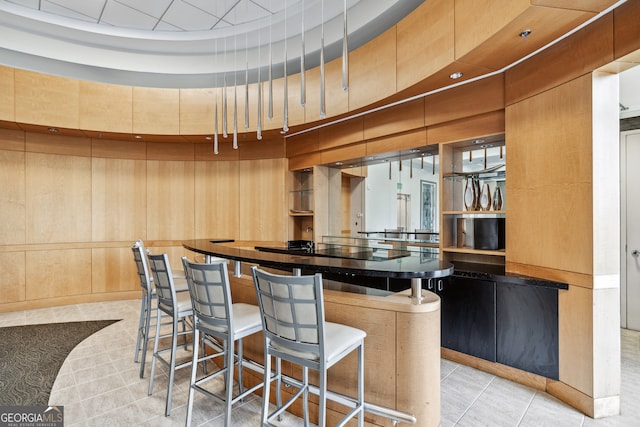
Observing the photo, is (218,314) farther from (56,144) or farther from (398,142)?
(56,144)

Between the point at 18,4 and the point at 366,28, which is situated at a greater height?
the point at 18,4

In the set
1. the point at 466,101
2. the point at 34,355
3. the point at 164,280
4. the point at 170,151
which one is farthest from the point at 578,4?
the point at 170,151

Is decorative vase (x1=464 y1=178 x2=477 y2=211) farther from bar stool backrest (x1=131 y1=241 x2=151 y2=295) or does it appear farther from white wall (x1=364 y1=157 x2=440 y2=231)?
bar stool backrest (x1=131 y1=241 x2=151 y2=295)

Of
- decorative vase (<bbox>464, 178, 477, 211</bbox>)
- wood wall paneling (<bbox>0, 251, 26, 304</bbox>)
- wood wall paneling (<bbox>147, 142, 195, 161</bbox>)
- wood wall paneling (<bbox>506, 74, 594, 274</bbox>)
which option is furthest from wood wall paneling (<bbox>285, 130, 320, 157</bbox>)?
wood wall paneling (<bbox>0, 251, 26, 304</bbox>)

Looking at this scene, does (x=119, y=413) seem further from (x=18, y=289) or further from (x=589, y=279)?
(x=18, y=289)

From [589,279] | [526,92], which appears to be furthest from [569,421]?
[526,92]

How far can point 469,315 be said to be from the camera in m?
3.10

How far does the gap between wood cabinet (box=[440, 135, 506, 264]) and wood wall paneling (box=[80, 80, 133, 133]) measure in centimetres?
475

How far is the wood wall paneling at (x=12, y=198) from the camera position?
5.20 m

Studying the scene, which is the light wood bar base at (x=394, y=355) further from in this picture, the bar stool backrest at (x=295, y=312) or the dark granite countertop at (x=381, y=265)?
the bar stool backrest at (x=295, y=312)

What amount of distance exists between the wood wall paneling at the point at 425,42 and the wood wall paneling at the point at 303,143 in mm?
2079

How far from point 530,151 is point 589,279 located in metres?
1.10

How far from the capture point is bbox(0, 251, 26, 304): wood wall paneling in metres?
5.15

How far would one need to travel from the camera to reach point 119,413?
2471mm
